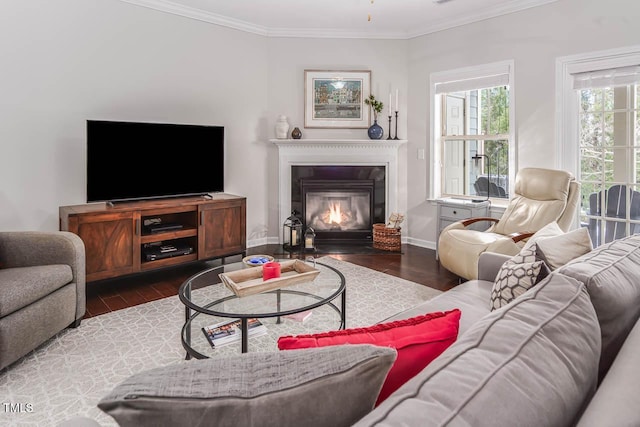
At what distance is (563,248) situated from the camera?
5.87 feet

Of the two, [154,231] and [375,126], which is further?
[375,126]

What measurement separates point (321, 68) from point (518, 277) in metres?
4.26

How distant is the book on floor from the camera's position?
2.11 metres

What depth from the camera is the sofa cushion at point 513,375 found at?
0.60 metres

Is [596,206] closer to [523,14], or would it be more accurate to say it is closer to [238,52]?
[523,14]

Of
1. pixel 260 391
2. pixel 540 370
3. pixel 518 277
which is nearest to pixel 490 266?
pixel 518 277

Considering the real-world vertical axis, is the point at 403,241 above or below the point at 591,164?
below

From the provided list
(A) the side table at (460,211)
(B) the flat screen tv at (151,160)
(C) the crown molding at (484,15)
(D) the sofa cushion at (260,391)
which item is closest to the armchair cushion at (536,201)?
(A) the side table at (460,211)

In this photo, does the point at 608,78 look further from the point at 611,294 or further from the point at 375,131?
the point at 611,294

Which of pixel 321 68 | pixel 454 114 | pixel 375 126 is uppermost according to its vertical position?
pixel 321 68

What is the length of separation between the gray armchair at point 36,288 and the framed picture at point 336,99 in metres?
3.33

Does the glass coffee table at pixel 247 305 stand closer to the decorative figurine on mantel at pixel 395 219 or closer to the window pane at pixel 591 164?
the decorative figurine on mantel at pixel 395 219

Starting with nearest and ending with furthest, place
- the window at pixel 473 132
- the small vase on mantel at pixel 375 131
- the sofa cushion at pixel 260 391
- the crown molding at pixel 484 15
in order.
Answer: the sofa cushion at pixel 260 391, the crown molding at pixel 484 15, the window at pixel 473 132, the small vase on mantel at pixel 375 131

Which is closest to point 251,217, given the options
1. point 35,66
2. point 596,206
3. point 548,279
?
point 35,66
